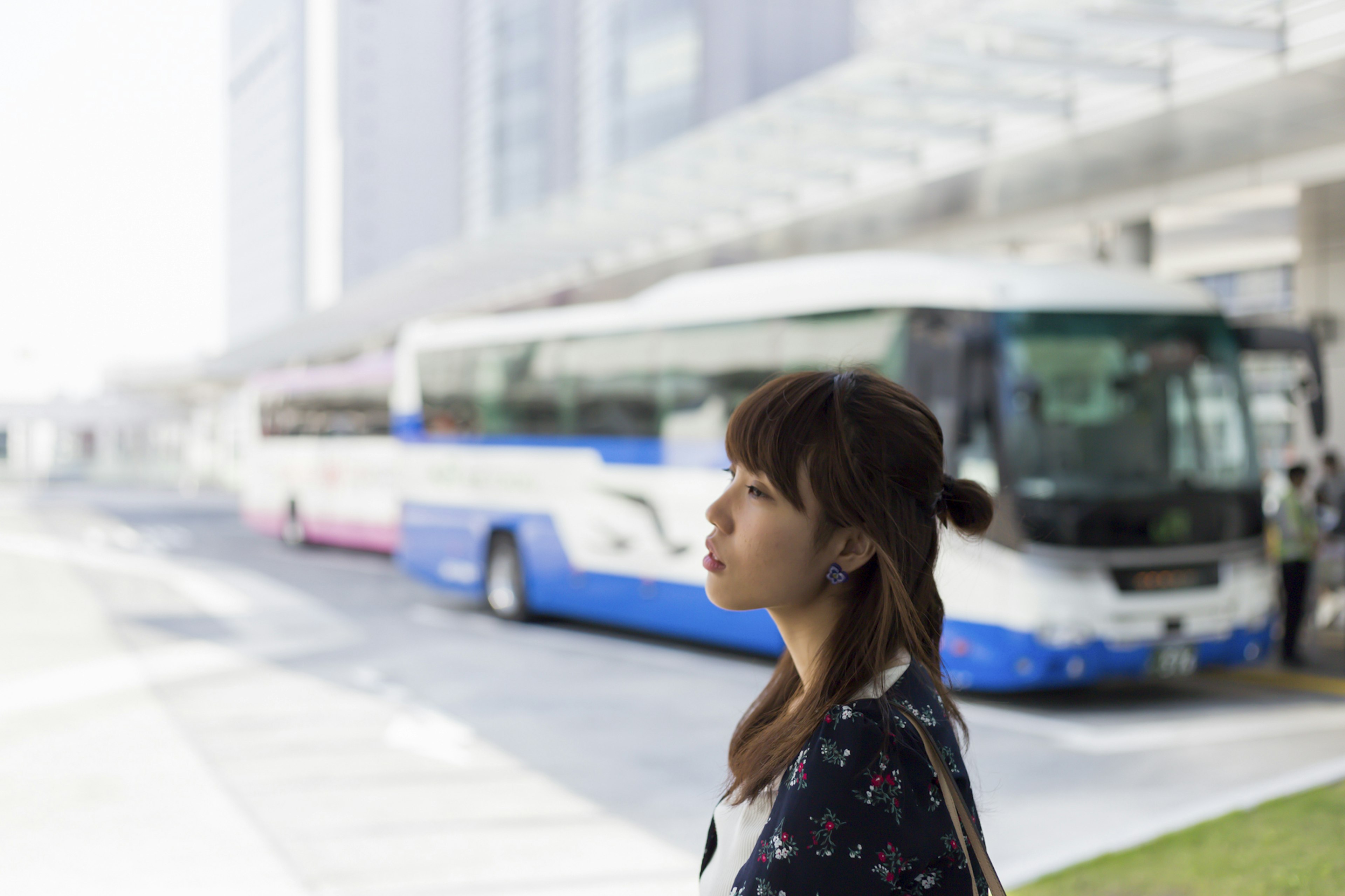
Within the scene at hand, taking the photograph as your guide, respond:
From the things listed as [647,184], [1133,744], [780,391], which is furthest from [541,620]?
[780,391]

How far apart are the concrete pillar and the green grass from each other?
11.3 m

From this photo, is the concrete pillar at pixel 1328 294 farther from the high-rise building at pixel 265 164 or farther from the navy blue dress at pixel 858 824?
the high-rise building at pixel 265 164

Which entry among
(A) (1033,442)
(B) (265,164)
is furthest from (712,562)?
(B) (265,164)

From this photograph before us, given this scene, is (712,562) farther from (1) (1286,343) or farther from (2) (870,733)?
(1) (1286,343)

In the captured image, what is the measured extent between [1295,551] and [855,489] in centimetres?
999

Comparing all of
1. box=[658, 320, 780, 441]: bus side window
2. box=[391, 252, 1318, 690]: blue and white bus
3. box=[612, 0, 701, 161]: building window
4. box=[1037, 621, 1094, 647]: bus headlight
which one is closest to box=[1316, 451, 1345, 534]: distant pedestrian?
box=[391, 252, 1318, 690]: blue and white bus

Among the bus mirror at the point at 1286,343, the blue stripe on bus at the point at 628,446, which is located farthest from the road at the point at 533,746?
the bus mirror at the point at 1286,343

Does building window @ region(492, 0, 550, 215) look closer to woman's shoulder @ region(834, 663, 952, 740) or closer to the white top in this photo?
the white top

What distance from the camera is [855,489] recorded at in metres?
1.71

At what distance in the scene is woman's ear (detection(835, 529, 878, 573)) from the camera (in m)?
1.74

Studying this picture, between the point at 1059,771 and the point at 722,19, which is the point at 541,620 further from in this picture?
the point at 722,19

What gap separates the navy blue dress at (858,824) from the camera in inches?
61.0

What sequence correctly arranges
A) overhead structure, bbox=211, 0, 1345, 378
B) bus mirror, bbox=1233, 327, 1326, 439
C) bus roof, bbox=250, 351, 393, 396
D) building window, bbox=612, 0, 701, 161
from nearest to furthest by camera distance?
bus mirror, bbox=1233, 327, 1326, 439 → overhead structure, bbox=211, 0, 1345, 378 → bus roof, bbox=250, 351, 393, 396 → building window, bbox=612, 0, 701, 161

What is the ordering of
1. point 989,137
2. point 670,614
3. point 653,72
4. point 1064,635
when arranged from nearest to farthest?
point 1064,635 → point 670,614 → point 989,137 → point 653,72
